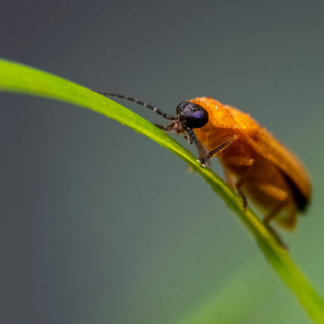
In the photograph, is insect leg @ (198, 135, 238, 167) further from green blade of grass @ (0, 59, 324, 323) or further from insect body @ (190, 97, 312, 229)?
green blade of grass @ (0, 59, 324, 323)

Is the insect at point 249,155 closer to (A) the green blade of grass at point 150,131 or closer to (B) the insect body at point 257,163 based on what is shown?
(B) the insect body at point 257,163

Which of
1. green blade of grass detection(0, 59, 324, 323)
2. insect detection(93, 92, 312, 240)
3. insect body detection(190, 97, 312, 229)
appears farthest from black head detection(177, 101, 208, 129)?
green blade of grass detection(0, 59, 324, 323)

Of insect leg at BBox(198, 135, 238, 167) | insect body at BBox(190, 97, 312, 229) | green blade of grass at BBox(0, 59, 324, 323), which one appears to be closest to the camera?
green blade of grass at BBox(0, 59, 324, 323)

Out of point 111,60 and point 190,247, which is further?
point 111,60

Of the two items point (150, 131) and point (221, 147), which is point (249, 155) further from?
point (150, 131)

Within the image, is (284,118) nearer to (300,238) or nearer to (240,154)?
(300,238)

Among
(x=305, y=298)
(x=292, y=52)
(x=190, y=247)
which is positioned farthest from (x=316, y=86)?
(x=305, y=298)

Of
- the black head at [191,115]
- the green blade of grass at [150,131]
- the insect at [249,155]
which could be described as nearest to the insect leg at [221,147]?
the insect at [249,155]
